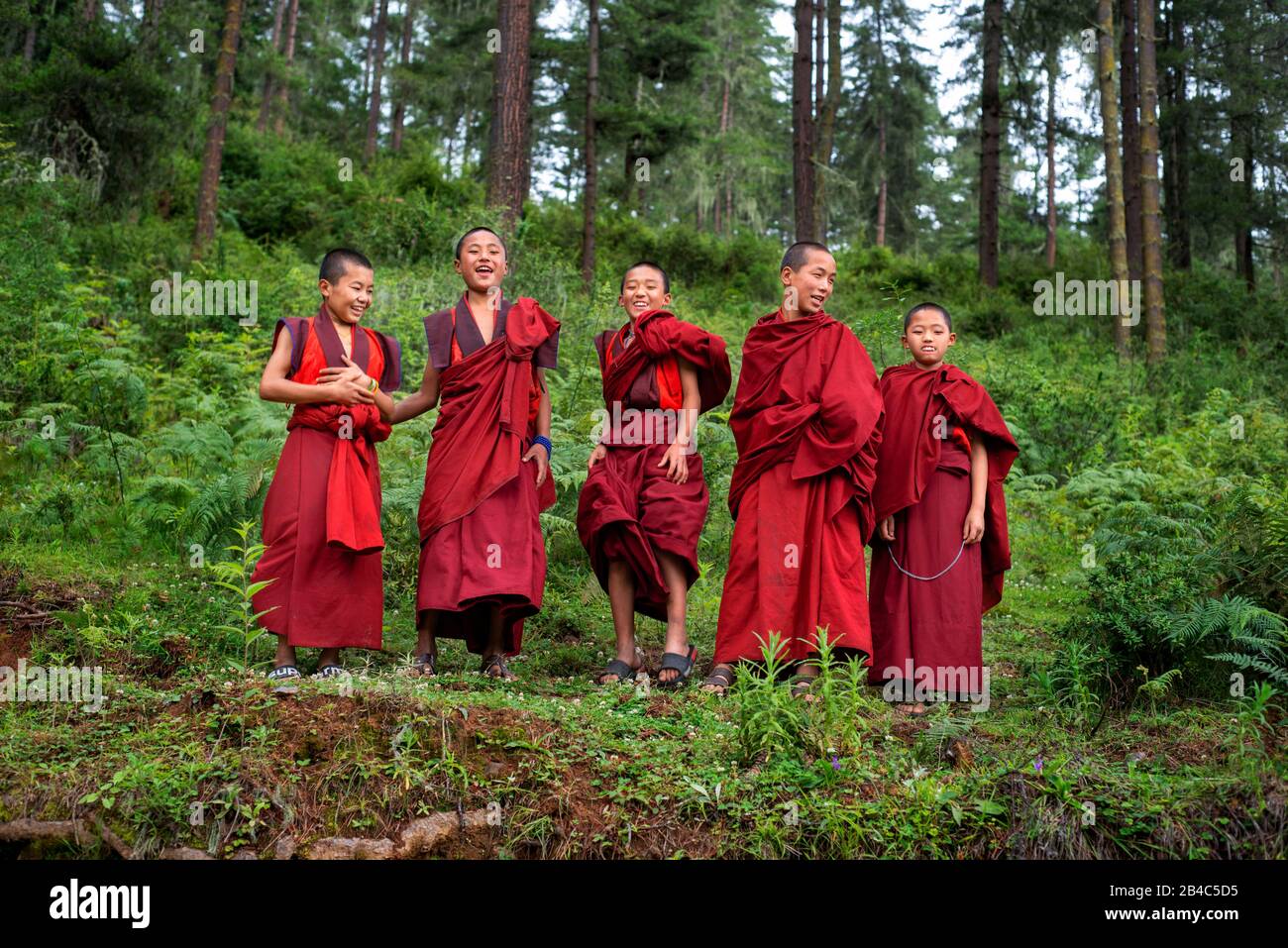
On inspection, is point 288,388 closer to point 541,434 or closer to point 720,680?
point 541,434

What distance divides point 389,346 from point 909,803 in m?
3.66

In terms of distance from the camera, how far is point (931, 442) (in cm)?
594

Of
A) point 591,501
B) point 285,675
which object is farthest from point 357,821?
point 591,501

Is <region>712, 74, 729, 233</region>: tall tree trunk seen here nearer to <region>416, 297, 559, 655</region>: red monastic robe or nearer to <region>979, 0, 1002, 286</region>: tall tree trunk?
<region>979, 0, 1002, 286</region>: tall tree trunk

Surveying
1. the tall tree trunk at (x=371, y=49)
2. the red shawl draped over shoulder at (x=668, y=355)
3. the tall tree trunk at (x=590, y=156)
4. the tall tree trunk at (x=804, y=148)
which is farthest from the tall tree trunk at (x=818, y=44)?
the red shawl draped over shoulder at (x=668, y=355)

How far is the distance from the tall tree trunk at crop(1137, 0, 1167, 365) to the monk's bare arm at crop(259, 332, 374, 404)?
13.7 metres

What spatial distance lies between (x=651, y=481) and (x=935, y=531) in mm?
1572

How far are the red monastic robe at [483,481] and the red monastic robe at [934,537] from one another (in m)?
1.90

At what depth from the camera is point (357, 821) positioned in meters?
3.74

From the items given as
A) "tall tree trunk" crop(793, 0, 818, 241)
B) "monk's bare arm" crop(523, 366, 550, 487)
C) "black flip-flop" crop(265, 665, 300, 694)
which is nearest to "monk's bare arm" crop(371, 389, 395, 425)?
"monk's bare arm" crop(523, 366, 550, 487)

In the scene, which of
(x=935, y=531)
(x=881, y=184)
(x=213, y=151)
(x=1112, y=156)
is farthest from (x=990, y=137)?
(x=935, y=531)

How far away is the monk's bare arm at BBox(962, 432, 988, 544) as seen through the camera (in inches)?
231

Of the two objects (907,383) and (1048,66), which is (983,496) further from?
(1048,66)

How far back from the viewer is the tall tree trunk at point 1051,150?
22766 millimetres
